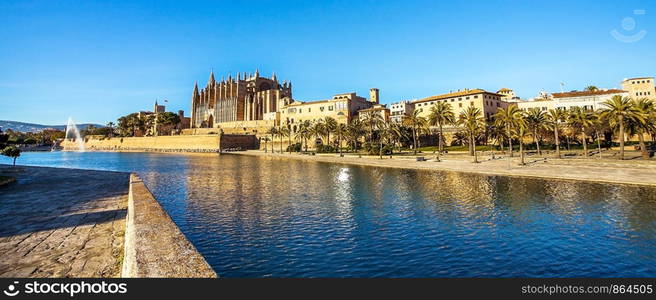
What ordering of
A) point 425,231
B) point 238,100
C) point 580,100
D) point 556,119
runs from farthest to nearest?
point 238,100 → point 580,100 → point 556,119 → point 425,231

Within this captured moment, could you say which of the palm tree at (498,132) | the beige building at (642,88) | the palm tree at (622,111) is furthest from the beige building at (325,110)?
the beige building at (642,88)

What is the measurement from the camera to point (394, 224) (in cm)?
1260

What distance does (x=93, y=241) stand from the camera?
9.03 metres

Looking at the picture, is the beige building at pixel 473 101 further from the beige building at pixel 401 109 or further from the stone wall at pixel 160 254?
the stone wall at pixel 160 254

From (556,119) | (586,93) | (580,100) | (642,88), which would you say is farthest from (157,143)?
(642,88)

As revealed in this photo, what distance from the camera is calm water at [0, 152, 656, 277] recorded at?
841cm

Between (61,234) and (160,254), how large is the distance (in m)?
6.17

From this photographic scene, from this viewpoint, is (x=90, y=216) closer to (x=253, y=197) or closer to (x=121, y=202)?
(x=121, y=202)

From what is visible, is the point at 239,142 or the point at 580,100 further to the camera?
the point at 239,142

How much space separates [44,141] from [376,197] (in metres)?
217

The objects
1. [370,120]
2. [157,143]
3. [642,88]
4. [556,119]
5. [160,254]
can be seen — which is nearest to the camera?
[160,254]

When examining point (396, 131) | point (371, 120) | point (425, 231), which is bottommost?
point (425, 231)

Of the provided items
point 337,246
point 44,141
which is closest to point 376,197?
point 337,246

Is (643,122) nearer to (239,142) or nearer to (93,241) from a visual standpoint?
(93,241)
